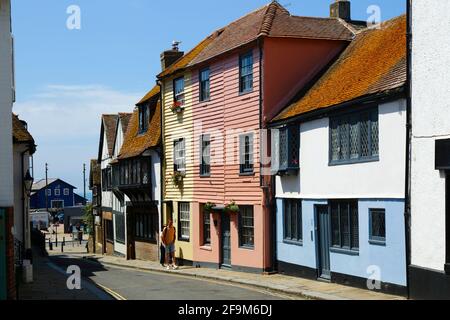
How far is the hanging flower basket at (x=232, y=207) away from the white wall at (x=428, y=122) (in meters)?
9.58

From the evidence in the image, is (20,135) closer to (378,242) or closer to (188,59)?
(188,59)

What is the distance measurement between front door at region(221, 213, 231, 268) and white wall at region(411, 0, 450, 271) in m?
10.9

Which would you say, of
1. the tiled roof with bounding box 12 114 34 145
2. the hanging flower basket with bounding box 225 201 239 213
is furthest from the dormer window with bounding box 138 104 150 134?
the hanging flower basket with bounding box 225 201 239 213

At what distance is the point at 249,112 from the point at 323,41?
359 cm

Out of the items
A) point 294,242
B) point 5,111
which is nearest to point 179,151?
point 294,242

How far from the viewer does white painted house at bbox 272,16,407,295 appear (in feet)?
52.0

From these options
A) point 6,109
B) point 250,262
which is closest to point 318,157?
point 250,262

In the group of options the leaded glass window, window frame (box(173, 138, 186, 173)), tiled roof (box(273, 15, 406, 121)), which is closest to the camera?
the leaded glass window

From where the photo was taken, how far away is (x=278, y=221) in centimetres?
2189

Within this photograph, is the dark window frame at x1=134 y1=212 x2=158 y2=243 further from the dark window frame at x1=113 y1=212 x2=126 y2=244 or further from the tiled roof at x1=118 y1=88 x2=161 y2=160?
the tiled roof at x1=118 y1=88 x2=161 y2=160

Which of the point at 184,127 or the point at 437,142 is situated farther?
the point at 184,127

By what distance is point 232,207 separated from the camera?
2380 cm

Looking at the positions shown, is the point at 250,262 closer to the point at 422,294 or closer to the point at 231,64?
the point at 231,64
